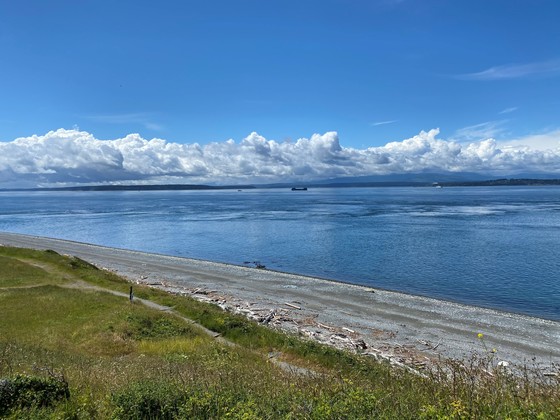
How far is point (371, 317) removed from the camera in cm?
3453

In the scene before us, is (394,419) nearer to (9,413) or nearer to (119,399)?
(119,399)

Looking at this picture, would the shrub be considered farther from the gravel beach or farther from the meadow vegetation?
the gravel beach

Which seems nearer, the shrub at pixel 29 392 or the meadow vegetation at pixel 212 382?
the meadow vegetation at pixel 212 382

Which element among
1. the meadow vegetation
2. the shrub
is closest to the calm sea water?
the meadow vegetation

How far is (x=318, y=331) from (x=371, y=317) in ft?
21.5

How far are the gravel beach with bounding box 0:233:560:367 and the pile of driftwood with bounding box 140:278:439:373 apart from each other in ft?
0.21

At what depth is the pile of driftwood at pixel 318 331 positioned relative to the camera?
24.9 metres

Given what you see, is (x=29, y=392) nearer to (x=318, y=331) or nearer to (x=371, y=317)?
(x=318, y=331)

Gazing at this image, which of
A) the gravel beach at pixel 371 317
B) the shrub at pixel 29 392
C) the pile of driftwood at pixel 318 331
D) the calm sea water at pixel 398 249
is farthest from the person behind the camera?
the calm sea water at pixel 398 249

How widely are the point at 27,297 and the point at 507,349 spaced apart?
32995 millimetres

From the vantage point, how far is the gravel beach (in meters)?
27.0

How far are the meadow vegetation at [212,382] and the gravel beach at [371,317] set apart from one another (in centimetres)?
660

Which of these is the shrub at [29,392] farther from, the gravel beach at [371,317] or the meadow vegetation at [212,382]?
the gravel beach at [371,317]

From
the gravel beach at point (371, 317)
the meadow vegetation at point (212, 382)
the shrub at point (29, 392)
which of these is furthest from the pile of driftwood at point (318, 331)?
the shrub at point (29, 392)
